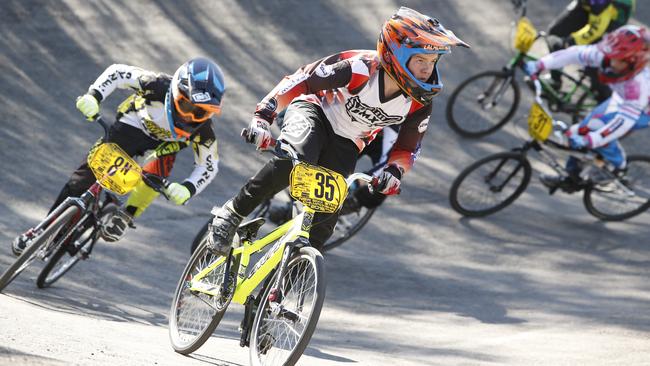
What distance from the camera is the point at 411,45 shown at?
521cm

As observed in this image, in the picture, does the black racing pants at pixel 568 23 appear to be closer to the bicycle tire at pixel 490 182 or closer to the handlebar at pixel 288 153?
the bicycle tire at pixel 490 182

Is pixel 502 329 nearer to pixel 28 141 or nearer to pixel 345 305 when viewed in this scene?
pixel 345 305

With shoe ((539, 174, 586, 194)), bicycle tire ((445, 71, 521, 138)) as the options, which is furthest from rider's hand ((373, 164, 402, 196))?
bicycle tire ((445, 71, 521, 138))

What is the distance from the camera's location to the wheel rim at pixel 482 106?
1138 cm

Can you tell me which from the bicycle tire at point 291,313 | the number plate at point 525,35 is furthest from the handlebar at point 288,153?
the number plate at point 525,35

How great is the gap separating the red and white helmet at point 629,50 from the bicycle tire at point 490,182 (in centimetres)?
135

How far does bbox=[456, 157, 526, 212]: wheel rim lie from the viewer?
988cm

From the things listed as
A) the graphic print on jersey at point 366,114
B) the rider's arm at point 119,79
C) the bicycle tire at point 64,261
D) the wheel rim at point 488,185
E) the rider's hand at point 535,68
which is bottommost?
the bicycle tire at point 64,261

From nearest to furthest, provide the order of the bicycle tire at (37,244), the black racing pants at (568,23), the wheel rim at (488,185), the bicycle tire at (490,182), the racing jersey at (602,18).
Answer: the bicycle tire at (37,244) < the bicycle tire at (490,182) < the wheel rim at (488,185) < the racing jersey at (602,18) < the black racing pants at (568,23)

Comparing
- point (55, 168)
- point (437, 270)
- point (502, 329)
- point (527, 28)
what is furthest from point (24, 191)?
point (527, 28)

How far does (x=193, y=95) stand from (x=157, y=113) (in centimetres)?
69

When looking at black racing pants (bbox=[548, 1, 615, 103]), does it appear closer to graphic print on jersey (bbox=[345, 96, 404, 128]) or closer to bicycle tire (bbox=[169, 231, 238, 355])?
graphic print on jersey (bbox=[345, 96, 404, 128])

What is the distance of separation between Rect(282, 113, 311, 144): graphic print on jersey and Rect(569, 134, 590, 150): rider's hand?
16.6 ft

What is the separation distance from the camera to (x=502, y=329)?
24.6 ft
